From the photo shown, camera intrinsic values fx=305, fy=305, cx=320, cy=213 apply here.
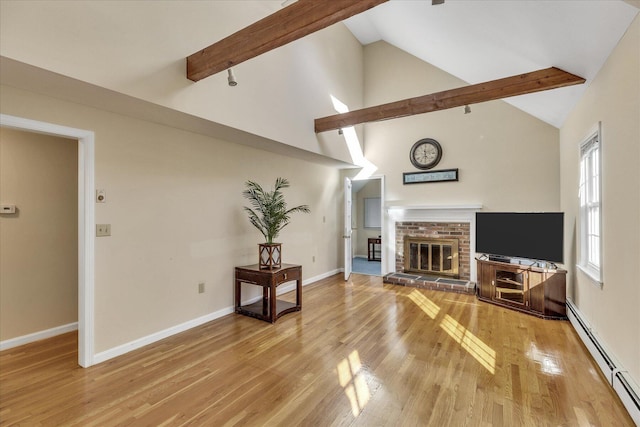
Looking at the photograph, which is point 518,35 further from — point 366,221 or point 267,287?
point 366,221

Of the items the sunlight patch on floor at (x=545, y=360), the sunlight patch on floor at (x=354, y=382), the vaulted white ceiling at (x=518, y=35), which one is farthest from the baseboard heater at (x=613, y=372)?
the vaulted white ceiling at (x=518, y=35)

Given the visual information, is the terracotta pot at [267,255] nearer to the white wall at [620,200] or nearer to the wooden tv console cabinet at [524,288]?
the wooden tv console cabinet at [524,288]

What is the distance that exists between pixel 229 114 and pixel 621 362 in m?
4.02

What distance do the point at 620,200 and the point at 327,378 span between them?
259 centimetres

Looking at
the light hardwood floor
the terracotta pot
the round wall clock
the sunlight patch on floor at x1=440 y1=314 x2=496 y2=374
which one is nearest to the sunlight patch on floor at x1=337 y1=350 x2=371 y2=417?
the light hardwood floor

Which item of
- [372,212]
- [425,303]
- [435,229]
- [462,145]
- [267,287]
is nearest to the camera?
[267,287]

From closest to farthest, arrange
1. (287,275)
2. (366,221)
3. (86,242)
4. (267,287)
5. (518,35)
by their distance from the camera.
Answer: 1. (86,242)
2. (518,35)
3. (267,287)
4. (287,275)
5. (366,221)

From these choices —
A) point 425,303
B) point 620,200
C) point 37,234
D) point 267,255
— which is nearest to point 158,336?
point 267,255

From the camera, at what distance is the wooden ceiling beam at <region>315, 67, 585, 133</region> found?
3043 mm

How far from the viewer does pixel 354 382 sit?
2.37 m

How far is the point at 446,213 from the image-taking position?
5.46 metres

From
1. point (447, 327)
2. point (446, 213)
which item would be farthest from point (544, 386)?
point (446, 213)

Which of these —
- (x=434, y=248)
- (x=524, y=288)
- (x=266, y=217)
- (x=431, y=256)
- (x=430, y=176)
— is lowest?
(x=524, y=288)

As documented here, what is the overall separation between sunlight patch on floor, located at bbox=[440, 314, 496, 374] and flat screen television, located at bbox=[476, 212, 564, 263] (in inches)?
56.3
